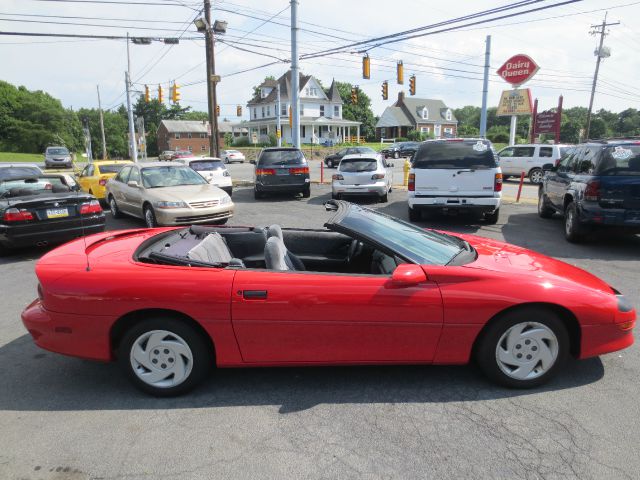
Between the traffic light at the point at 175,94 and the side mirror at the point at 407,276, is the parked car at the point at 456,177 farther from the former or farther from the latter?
the traffic light at the point at 175,94

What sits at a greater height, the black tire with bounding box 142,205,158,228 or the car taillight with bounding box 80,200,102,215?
the car taillight with bounding box 80,200,102,215

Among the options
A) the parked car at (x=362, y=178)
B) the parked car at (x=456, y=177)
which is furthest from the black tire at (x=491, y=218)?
the parked car at (x=362, y=178)

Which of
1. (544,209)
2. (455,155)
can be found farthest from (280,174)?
(544,209)

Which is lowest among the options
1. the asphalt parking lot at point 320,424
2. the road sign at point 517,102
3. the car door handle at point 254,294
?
the asphalt parking lot at point 320,424

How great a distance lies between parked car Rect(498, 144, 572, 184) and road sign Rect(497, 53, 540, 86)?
936cm

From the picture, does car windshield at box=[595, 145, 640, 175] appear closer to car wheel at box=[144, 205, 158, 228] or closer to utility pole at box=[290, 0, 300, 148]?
car wheel at box=[144, 205, 158, 228]

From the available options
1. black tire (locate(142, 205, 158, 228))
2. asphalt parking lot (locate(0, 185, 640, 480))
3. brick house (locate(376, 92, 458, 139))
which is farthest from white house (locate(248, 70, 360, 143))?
asphalt parking lot (locate(0, 185, 640, 480))

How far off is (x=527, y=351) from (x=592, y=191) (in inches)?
212

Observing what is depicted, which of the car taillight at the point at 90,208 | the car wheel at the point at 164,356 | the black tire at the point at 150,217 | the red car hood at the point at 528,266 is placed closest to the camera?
the car wheel at the point at 164,356

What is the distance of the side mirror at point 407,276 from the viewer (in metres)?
2.97

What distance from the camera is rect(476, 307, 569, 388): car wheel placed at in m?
3.12

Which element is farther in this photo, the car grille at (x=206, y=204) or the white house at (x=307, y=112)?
the white house at (x=307, y=112)

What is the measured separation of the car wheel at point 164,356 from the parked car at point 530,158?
20.0m

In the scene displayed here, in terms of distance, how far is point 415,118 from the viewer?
72.6 meters
